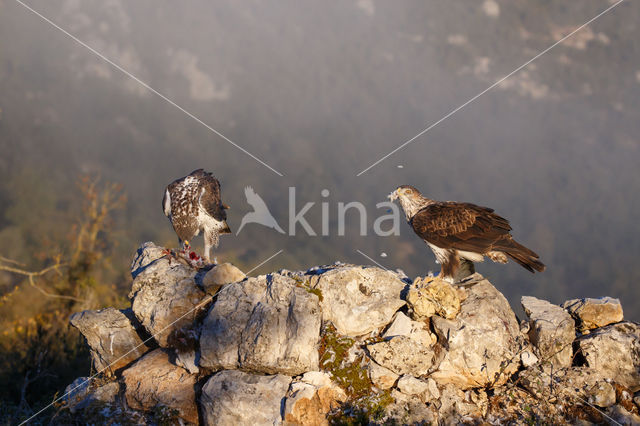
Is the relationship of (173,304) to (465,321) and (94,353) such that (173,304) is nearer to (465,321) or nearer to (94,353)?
(94,353)

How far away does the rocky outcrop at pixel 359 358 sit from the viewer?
6.35 metres

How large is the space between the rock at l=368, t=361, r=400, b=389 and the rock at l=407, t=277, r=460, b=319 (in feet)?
3.13

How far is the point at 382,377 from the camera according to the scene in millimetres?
6582

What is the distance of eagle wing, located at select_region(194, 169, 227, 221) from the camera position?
9.36 m

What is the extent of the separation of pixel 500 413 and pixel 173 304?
17.2 ft

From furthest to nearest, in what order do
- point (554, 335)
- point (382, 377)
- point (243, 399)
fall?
1. point (554, 335)
2. point (382, 377)
3. point (243, 399)

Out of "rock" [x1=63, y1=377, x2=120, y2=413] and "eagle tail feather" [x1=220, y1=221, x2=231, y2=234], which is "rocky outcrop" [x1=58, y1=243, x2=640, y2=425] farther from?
"eagle tail feather" [x1=220, y1=221, x2=231, y2=234]

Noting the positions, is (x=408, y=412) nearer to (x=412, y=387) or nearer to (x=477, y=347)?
(x=412, y=387)

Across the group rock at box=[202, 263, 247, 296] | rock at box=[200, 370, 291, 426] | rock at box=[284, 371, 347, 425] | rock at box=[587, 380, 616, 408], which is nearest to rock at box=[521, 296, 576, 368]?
rock at box=[587, 380, 616, 408]

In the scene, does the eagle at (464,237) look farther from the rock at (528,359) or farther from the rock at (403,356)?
the rock at (403,356)

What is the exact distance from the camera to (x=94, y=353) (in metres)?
7.94

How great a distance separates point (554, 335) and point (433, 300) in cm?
200

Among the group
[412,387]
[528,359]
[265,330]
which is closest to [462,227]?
[528,359]

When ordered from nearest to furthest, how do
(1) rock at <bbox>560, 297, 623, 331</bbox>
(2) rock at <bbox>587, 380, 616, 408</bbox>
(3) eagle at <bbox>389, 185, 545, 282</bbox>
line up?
(2) rock at <bbox>587, 380, 616, 408</bbox> → (1) rock at <bbox>560, 297, 623, 331</bbox> → (3) eagle at <bbox>389, 185, 545, 282</bbox>
